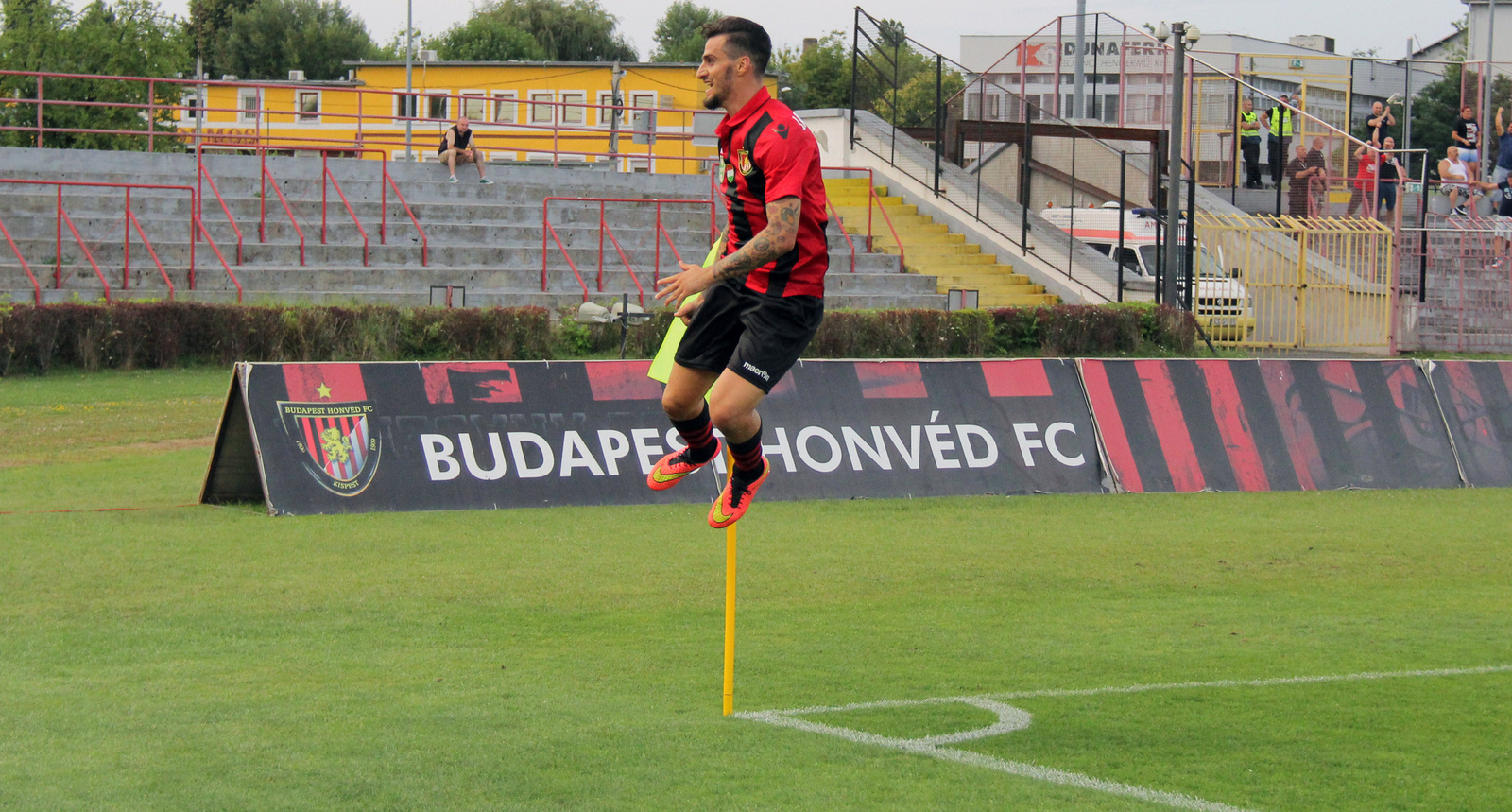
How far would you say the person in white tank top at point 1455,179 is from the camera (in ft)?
108

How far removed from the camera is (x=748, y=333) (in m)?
6.46

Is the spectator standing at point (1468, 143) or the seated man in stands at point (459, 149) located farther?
the spectator standing at point (1468, 143)

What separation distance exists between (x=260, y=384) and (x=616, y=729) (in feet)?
21.7

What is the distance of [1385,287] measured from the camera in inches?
1085

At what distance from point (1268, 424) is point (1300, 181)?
18.8m

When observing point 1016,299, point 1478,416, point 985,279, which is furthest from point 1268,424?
point 985,279

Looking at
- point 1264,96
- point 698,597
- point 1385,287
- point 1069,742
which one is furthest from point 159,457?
point 1264,96

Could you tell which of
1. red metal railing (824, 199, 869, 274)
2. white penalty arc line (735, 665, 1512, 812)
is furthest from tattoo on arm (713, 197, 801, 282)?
red metal railing (824, 199, 869, 274)

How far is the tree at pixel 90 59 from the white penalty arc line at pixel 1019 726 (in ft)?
177

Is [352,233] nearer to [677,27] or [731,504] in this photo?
[731,504]

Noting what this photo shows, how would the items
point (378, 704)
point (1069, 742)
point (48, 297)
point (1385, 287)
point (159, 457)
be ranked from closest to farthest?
point (1069, 742) → point (378, 704) → point (159, 457) → point (48, 297) → point (1385, 287)

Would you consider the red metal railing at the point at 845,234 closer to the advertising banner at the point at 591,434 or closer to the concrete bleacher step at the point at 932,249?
the concrete bleacher step at the point at 932,249

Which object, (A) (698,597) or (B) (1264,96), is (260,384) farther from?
(B) (1264,96)

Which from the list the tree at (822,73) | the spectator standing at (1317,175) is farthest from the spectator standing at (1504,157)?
the tree at (822,73)
